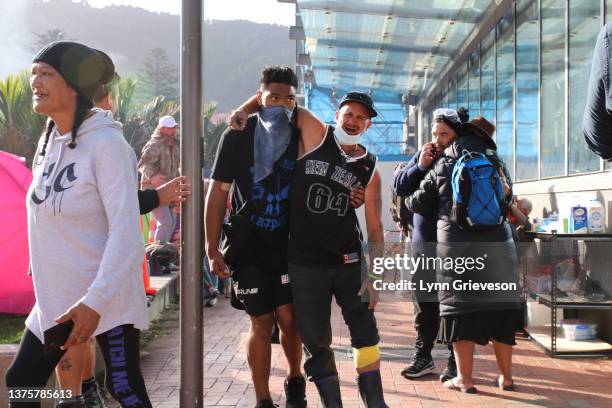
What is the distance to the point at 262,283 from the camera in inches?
158

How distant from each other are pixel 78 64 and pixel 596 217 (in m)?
5.10

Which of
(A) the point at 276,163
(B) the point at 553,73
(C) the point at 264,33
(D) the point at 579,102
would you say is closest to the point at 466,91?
(B) the point at 553,73

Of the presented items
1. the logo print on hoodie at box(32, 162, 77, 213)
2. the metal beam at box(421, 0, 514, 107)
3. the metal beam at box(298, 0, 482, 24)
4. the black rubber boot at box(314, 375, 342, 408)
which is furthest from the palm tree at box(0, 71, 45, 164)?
the logo print on hoodie at box(32, 162, 77, 213)

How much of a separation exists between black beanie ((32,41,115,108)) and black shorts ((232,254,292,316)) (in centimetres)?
145

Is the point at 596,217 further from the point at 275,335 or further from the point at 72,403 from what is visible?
the point at 72,403

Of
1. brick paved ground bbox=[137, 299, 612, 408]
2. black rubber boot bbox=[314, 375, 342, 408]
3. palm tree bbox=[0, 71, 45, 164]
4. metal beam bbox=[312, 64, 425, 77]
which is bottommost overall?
brick paved ground bbox=[137, 299, 612, 408]

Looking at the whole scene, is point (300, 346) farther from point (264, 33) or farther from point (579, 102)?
point (264, 33)

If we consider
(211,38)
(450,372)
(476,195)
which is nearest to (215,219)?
(476,195)

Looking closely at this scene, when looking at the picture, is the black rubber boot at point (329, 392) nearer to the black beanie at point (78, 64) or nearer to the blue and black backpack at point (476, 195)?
the blue and black backpack at point (476, 195)

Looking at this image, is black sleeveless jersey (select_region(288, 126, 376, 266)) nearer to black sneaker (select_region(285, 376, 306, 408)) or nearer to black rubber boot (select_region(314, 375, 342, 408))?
black rubber boot (select_region(314, 375, 342, 408))

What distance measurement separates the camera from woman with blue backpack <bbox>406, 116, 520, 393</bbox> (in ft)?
15.3

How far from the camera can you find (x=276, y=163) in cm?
398

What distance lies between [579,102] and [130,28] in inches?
6302

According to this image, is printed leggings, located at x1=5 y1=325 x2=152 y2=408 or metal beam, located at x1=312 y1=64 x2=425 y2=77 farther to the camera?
metal beam, located at x1=312 y1=64 x2=425 y2=77
